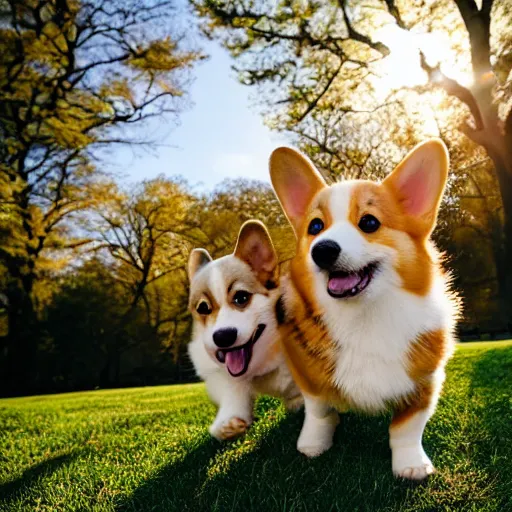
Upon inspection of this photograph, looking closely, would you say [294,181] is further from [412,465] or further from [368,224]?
[412,465]

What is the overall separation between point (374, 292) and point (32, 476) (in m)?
1.83

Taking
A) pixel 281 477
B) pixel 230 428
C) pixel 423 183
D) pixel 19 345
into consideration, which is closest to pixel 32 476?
pixel 230 428

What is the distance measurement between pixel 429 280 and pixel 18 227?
396 inches

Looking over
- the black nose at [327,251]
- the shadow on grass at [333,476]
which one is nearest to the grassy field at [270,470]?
the shadow on grass at [333,476]

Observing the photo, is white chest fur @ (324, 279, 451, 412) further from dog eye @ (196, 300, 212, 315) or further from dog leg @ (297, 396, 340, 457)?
dog eye @ (196, 300, 212, 315)

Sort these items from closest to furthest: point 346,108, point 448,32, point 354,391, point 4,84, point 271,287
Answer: point 354,391 < point 271,287 < point 448,32 < point 346,108 < point 4,84

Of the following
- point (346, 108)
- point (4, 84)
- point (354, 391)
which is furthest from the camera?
point (4, 84)

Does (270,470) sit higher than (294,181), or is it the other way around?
(294,181)

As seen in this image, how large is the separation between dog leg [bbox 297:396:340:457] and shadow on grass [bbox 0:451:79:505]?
46.6 inches

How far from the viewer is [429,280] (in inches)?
58.5

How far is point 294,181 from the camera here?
5.19ft

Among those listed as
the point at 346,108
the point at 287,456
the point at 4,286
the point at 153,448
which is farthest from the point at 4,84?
the point at 287,456

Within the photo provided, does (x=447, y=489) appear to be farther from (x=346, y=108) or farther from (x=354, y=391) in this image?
(x=346, y=108)

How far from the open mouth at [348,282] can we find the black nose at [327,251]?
6 centimetres
